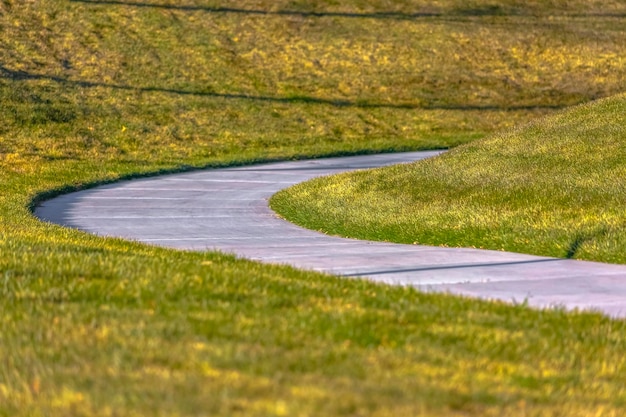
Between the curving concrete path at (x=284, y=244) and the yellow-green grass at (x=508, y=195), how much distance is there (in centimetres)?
55

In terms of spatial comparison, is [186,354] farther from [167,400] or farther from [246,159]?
[246,159]

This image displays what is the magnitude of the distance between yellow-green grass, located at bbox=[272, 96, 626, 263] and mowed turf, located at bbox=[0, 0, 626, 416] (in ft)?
12.4

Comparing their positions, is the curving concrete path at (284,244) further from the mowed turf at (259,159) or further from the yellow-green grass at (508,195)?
the mowed turf at (259,159)

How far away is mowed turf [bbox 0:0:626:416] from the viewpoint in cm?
594

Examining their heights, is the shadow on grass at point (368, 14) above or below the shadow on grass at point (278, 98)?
above

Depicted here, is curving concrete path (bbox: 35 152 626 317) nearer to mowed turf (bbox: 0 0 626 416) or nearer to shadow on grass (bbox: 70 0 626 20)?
mowed turf (bbox: 0 0 626 416)

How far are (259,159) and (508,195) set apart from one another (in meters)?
14.3

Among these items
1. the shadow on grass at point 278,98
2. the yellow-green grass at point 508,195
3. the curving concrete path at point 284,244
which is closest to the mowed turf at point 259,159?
the shadow on grass at point 278,98

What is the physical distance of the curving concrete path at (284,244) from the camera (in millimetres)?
10031

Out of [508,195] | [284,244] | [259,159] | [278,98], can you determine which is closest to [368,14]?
[278,98]

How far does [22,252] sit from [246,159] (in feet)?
59.7

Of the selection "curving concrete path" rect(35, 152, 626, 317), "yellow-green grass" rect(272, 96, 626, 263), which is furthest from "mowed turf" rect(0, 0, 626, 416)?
"yellow-green grass" rect(272, 96, 626, 263)

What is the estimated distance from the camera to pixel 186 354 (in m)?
6.39

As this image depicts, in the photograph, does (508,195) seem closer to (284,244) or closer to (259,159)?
(284,244)
